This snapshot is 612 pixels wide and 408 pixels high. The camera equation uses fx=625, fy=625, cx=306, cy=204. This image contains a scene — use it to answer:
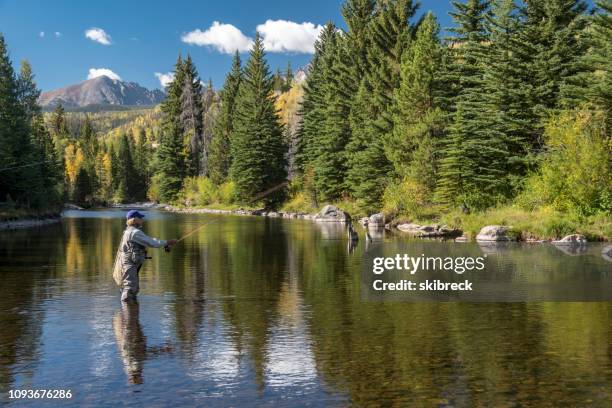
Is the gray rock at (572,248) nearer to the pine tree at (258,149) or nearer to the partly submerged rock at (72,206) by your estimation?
the pine tree at (258,149)

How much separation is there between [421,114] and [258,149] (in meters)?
36.2

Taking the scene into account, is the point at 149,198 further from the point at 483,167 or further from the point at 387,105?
the point at 483,167

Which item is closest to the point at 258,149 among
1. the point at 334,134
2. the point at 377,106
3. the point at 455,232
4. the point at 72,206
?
the point at 334,134

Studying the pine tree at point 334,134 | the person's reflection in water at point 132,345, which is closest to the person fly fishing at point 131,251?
the person's reflection in water at point 132,345

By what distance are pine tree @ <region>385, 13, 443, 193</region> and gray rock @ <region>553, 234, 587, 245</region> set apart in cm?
1512

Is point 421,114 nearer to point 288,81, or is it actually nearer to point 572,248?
point 572,248

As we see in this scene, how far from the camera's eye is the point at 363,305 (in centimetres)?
1417

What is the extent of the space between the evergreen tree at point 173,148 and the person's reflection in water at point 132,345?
91.1 metres

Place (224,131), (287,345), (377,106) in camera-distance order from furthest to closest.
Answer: (224,131) < (377,106) < (287,345)

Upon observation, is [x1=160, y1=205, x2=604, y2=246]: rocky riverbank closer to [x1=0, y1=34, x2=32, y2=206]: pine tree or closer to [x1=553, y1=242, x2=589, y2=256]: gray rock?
[x1=553, y1=242, x2=589, y2=256]: gray rock

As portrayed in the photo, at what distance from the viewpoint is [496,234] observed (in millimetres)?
32125

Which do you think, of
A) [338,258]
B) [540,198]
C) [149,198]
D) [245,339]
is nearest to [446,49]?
[540,198]

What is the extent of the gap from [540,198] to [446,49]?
16.7 metres

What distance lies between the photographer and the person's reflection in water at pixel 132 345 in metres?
9.07
